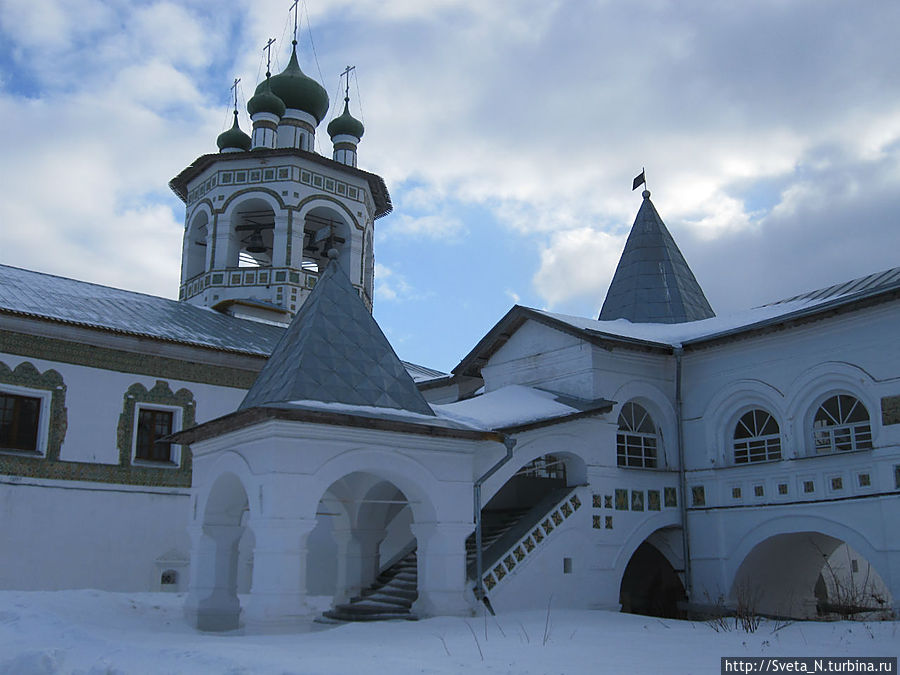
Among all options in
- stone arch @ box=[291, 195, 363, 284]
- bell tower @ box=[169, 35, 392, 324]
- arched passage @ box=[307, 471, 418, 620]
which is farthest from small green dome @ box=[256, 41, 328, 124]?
arched passage @ box=[307, 471, 418, 620]

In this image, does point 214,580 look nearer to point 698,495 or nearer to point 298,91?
point 698,495

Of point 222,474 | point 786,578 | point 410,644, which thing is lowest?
point 410,644

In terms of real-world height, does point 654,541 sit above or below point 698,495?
below

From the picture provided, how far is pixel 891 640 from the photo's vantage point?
8.47 metres

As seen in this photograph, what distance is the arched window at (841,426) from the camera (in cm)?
1258

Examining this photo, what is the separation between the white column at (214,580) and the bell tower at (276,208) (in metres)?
9.94

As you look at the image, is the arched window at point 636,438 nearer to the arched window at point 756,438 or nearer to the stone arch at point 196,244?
the arched window at point 756,438

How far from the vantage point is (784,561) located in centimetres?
1423

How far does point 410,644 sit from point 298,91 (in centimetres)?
1913

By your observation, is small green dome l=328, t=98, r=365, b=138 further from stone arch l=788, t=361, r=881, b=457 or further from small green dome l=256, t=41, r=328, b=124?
stone arch l=788, t=361, r=881, b=457

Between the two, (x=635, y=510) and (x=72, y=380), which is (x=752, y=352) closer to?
(x=635, y=510)

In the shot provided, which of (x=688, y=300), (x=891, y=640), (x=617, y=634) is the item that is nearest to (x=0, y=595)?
(x=617, y=634)

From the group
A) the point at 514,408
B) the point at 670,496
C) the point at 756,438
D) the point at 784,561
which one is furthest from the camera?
the point at 670,496

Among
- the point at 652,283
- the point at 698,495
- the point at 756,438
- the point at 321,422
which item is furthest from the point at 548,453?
the point at 652,283
